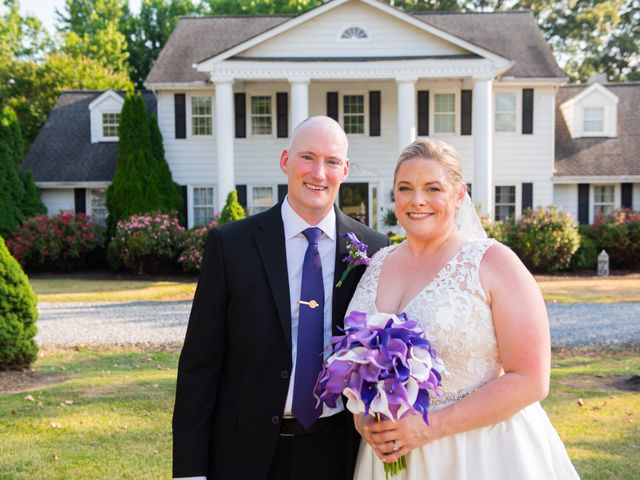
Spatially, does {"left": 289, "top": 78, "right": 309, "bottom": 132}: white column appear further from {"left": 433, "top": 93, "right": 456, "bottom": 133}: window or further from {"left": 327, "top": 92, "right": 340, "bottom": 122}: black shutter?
{"left": 433, "top": 93, "right": 456, "bottom": 133}: window

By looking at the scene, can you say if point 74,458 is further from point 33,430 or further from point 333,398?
point 333,398

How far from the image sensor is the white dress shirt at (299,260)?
3.12 meters

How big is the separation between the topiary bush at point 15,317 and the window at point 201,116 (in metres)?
15.4

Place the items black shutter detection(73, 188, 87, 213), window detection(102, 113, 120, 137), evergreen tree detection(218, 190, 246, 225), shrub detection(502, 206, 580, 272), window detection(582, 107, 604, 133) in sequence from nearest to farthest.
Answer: evergreen tree detection(218, 190, 246, 225) → shrub detection(502, 206, 580, 272) → black shutter detection(73, 188, 87, 213) → window detection(582, 107, 604, 133) → window detection(102, 113, 120, 137)

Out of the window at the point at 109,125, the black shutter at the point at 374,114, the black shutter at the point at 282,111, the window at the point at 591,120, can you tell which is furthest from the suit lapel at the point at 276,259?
the window at the point at 591,120

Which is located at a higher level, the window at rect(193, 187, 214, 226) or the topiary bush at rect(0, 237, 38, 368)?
the window at rect(193, 187, 214, 226)

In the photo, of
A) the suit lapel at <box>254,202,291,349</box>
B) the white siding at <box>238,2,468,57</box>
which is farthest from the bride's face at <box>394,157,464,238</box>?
the white siding at <box>238,2,468,57</box>

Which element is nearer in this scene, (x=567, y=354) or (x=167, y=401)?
(x=167, y=401)

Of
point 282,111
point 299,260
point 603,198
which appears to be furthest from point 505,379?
point 603,198

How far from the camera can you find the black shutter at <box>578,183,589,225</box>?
78.1ft

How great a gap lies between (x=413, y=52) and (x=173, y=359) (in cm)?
1554

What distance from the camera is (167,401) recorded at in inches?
286

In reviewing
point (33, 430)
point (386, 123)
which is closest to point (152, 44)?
point (386, 123)

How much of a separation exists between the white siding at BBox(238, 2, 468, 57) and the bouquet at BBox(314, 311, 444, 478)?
2050cm
